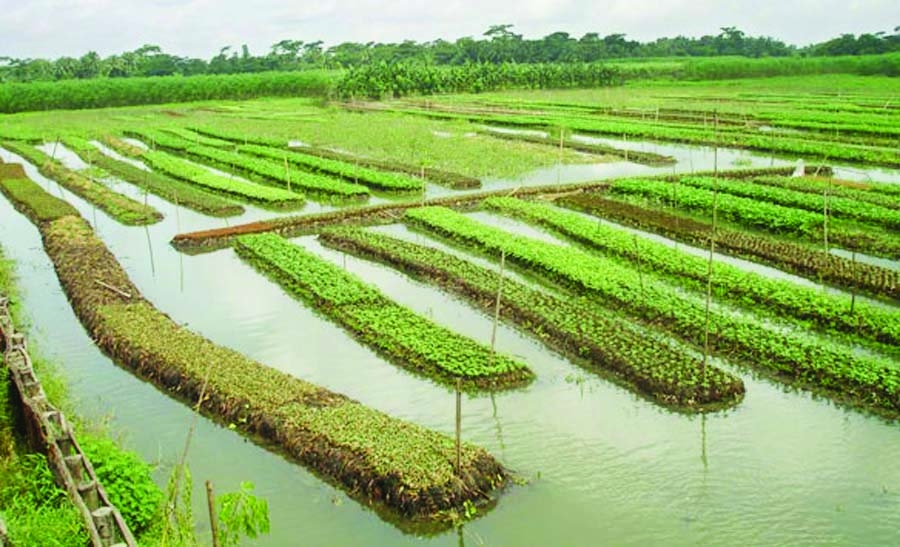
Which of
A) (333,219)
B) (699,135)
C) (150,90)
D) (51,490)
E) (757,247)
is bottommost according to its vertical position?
(51,490)

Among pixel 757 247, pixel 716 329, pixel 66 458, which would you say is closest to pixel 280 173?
pixel 757 247

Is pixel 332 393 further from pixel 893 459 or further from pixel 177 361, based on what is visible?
pixel 893 459

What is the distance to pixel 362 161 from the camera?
3572cm

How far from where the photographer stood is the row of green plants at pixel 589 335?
512 inches

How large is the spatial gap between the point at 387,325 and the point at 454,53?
10734 cm

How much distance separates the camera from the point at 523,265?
65.3ft

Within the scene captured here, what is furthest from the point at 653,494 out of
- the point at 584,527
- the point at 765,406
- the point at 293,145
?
the point at 293,145

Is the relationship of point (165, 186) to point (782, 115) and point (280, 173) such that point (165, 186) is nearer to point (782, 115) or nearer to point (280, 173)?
point (280, 173)

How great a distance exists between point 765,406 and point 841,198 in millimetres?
14467

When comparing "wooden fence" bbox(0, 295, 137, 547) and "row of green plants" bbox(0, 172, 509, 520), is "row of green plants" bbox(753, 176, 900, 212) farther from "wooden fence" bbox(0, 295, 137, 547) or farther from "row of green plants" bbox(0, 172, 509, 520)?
"wooden fence" bbox(0, 295, 137, 547)

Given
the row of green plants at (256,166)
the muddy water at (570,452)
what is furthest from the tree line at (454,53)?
the muddy water at (570,452)

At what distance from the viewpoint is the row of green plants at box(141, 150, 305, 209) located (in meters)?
28.3

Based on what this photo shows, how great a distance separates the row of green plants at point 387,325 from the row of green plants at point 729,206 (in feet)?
27.3

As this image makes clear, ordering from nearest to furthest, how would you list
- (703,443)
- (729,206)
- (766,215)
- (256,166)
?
(703,443)
(766,215)
(729,206)
(256,166)
